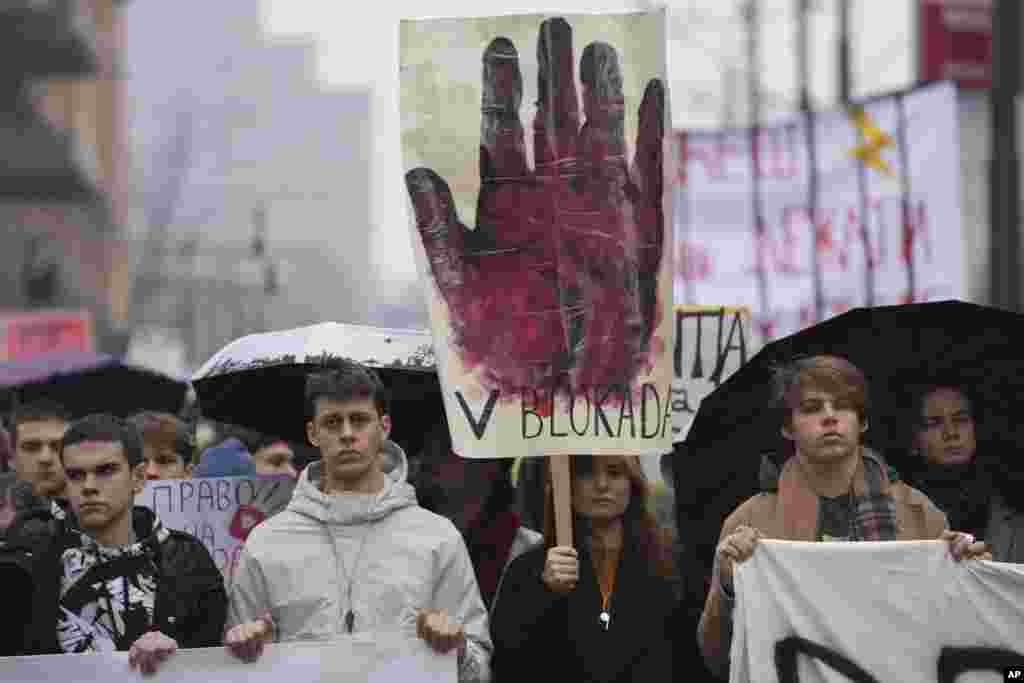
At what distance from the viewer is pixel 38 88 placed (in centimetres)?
4272

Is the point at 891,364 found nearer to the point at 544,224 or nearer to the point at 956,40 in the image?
the point at 544,224

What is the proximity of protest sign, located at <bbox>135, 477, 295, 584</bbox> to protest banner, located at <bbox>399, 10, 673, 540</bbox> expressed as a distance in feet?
4.32

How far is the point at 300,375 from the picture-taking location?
662 centimetres

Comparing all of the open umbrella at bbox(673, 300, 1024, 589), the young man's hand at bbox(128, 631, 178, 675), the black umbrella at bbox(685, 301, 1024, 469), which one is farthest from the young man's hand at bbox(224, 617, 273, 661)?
the black umbrella at bbox(685, 301, 1024, 469)

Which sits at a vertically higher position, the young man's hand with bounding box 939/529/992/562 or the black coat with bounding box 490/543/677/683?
the young man's hand with bounding box 939/529/992/562

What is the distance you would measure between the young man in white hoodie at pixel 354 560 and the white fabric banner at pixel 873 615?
0.67 meters

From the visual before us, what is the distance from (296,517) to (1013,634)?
1.72 m

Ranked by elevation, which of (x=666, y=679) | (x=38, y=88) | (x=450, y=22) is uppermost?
(x=38, y=88)

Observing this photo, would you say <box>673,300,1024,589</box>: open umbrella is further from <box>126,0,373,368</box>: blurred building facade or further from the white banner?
<box>126,0,373,368</box>: blurred building facade

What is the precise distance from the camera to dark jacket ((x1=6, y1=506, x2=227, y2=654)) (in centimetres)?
525

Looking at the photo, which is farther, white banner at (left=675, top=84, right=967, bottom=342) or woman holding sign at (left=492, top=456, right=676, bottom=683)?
white banner at (left=675, top=84, right=967, bottom=342)

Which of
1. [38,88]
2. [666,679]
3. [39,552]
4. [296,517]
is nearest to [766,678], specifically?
[666,679]

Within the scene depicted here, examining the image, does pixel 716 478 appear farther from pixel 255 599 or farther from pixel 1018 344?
pixel 255 599

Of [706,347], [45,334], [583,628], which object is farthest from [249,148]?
[583,628]
